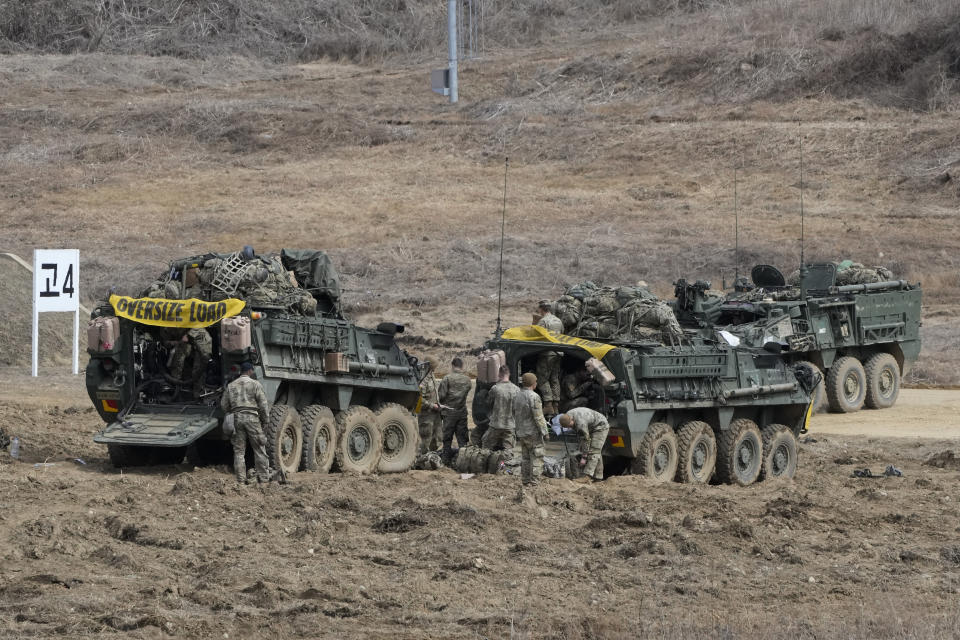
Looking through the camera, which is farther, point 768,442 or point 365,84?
point 365,84

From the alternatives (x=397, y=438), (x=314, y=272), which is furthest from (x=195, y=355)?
(x=397, y=438)

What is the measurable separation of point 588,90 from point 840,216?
40.8 feet

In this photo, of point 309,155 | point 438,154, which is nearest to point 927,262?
point 438,154

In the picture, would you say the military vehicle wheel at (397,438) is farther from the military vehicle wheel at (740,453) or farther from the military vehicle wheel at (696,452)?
the military vehicle wheel at (740,453)

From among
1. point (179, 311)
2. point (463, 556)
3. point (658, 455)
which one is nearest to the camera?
point (463, 556)

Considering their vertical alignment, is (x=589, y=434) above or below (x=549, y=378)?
below

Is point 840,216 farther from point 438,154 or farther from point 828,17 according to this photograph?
point 828,17

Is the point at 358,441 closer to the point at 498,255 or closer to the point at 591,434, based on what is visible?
the point at 591,434

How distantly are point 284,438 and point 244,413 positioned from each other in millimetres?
702

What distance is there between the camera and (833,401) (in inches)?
853

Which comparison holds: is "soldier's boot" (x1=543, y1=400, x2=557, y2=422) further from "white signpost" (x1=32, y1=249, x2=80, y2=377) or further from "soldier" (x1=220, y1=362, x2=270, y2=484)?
"white signpost" (x1=32, y1=249, x2=80, y2=377)

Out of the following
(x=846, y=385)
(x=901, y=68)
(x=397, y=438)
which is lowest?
(x=397, y=438)

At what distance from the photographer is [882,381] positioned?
22.4m

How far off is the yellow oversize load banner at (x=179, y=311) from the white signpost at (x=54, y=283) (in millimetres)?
8582
